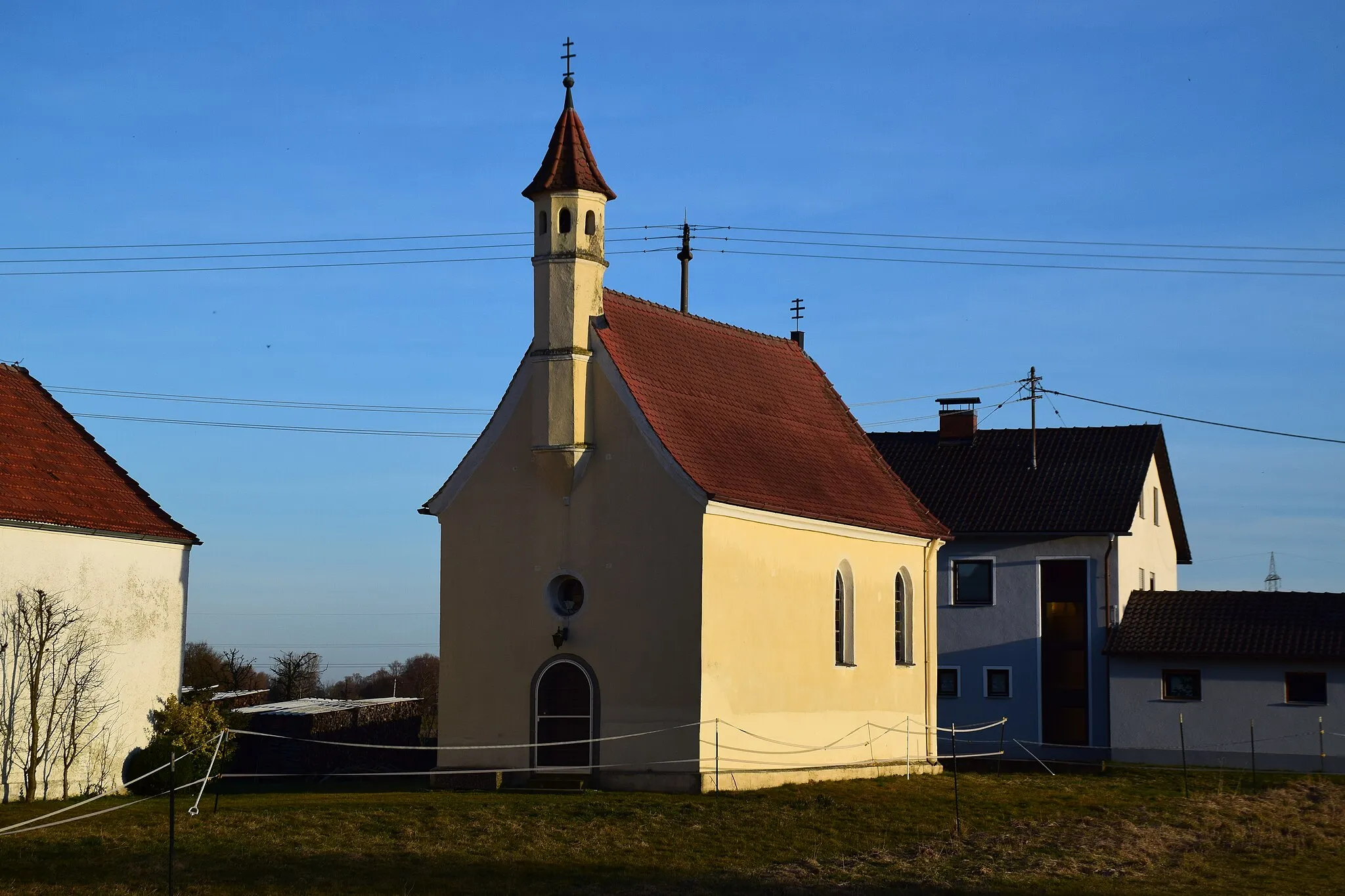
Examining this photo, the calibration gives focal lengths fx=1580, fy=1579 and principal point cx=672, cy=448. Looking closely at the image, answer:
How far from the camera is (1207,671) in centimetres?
4062

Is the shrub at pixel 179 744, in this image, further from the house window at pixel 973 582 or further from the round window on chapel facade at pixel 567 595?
the house window at pixel 973 582

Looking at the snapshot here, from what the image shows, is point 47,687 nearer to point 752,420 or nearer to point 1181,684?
point 752,420

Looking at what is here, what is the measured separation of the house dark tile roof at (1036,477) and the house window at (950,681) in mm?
3963

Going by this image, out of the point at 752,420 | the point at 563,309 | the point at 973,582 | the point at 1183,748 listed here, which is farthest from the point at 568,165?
the point at 973,582

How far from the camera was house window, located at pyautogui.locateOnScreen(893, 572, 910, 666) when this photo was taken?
35969 millimetres

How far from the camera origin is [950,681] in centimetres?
4516

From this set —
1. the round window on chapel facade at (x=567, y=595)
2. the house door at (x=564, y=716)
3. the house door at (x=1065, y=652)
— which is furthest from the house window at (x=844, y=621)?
the house door at (x=1065, y=652)

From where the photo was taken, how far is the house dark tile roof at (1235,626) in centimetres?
3956

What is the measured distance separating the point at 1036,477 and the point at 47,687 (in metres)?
28.4

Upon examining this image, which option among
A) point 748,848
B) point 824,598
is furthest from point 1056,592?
point 748,848

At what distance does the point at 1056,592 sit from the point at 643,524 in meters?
20.0

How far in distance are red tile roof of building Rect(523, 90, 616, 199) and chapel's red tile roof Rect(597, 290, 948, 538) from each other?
240 centimetres

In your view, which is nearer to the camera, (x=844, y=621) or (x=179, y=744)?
(x=179, y=744)

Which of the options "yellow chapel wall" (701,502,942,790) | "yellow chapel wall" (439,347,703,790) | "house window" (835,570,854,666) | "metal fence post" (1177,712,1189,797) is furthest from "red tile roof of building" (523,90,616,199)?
"metal fence post" (1177,712,1189,797)
